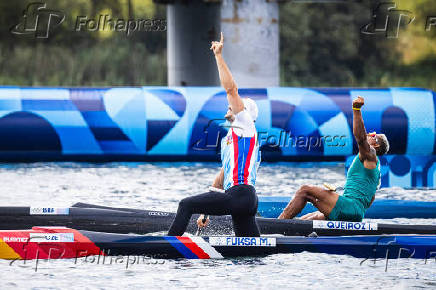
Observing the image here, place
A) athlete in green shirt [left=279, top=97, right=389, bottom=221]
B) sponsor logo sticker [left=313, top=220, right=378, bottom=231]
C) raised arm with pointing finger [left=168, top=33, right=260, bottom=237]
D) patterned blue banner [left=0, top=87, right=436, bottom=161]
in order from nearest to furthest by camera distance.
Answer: raised arm with pointing finger [left=168, top=33, right=260, bottom=237] → sponsor logo sticker [left=313, top=220, right=378, bottom=231] → athlete in green shirt [left=279, top=97, right=389, bottom=221] → patterned blue banner [left=0, top=87, right=436, bottom=161]

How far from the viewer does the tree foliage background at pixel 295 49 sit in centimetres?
3033

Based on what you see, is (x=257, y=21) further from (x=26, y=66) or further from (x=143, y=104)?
(x=26, y=66)

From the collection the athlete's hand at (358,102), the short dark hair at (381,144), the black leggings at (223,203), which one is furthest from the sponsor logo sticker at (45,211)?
the short dark hair at (381,144)

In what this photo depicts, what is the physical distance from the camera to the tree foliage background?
30.3m

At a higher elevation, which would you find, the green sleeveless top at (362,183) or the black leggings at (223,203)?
the green sleeveless top at (362,183)

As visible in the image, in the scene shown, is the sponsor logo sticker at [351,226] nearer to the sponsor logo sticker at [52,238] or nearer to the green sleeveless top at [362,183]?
A: the green sleeveless top at [362,183]

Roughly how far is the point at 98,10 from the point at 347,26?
10.4 meters

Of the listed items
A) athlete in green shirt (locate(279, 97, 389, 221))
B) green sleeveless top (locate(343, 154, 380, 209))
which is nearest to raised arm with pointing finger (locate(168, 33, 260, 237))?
athlete in green shirt (locate(279, 97, 389, 221))

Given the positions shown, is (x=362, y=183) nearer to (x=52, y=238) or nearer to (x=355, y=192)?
(x=355, y=192)

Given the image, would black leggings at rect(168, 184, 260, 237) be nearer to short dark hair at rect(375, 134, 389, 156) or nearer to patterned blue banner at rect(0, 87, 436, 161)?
short dark hair at rect(375, 134, 389, 156)

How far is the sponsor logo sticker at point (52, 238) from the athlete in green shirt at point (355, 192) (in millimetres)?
2371

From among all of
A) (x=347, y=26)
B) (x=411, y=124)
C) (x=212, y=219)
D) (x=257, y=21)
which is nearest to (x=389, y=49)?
(x=347, y=26)

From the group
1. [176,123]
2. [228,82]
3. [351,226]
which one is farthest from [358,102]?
[176,123]

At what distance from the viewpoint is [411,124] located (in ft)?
48.8
